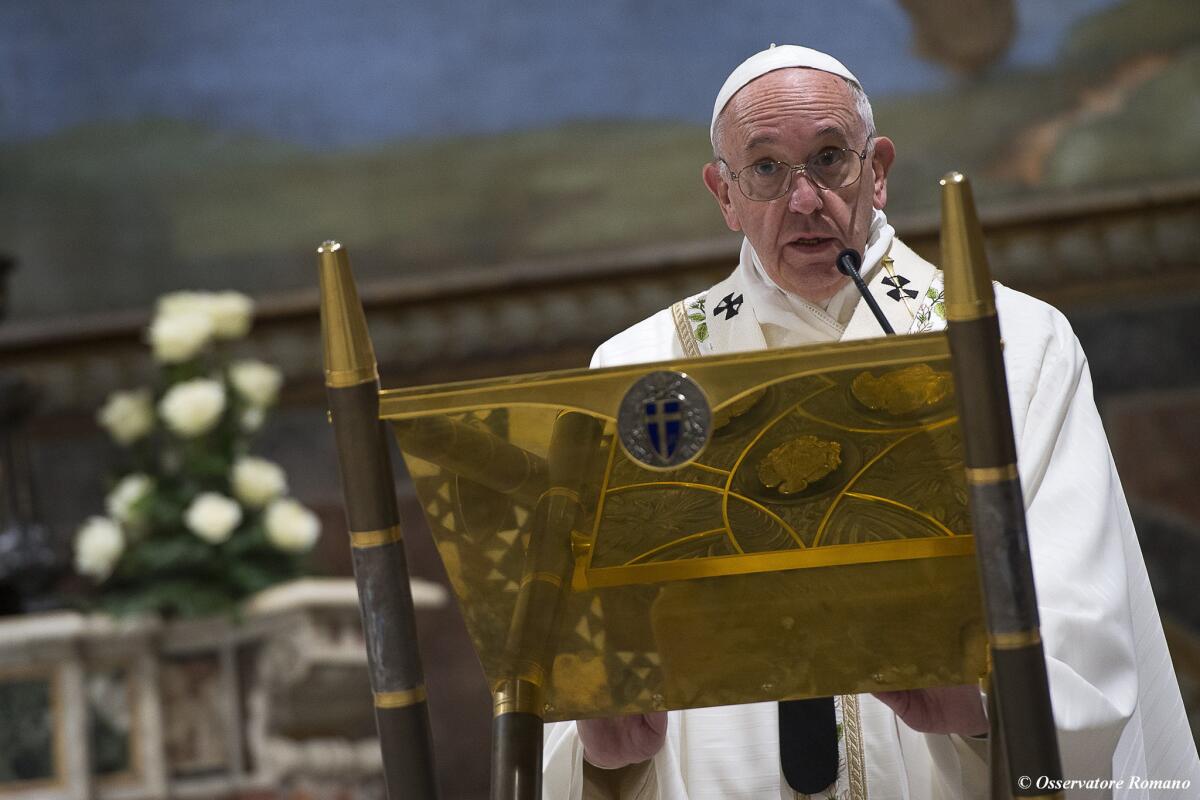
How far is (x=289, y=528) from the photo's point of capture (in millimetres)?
4668

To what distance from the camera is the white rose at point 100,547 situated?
15.0 feet

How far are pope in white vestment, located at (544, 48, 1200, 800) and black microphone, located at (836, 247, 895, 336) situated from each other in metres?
0.10

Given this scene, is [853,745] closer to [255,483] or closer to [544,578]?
[544,578]

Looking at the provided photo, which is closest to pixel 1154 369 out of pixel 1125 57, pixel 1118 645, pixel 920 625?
pixel 1125 57

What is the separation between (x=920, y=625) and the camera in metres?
1.79

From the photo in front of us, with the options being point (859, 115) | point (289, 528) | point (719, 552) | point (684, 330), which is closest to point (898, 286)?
point (859, 115)

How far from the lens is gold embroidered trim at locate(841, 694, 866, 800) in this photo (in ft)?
7.89

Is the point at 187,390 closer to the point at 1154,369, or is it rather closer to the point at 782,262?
the point at 782,262

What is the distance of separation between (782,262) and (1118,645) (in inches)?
33.1

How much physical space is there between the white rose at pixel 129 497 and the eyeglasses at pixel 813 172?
264 cm

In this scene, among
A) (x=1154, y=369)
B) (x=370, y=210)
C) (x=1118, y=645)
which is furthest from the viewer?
(x=370, y=210)

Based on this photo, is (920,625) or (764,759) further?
(764,759)

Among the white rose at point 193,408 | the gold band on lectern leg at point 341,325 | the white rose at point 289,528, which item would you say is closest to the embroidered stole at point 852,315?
the gold band on lectern leg at point 341,325

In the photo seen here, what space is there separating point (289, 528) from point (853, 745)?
8.37ft
